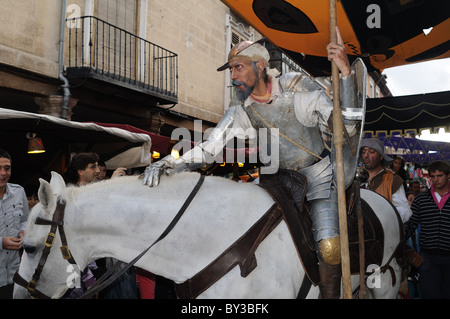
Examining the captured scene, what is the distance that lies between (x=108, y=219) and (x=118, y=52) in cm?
946

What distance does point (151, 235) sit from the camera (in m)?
2.48

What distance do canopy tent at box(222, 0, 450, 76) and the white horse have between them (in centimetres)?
196

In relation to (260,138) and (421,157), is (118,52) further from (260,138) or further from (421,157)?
(421,157)

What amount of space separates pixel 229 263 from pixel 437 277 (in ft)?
12.2

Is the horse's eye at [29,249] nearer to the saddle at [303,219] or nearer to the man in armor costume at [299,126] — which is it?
the man in armor costume at [299,126]

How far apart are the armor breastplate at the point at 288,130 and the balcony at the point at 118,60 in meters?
7.31

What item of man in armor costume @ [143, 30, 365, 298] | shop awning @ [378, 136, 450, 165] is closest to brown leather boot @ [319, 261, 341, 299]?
man in armor costume @ [143, 30, 365, 298]

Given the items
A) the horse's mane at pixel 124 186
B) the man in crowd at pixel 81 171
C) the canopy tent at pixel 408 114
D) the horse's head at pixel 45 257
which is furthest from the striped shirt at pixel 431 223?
the horse's head at pixel 45 257

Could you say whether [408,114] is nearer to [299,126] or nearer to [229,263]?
[299,126]

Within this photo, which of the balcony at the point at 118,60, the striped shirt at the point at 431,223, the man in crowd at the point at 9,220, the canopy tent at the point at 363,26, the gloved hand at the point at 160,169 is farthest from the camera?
the balcony at the point at 118,60

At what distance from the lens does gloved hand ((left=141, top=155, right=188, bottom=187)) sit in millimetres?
2549

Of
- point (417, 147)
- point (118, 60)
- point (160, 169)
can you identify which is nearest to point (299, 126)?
point (160, 169)

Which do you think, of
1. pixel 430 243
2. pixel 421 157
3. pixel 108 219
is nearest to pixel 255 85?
pixel 108 219

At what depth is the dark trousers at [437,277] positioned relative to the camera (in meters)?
4.81
